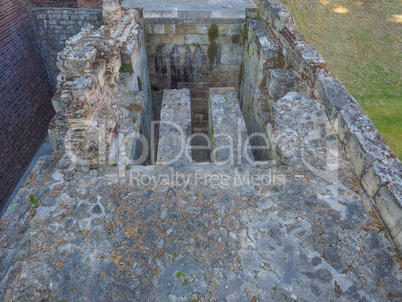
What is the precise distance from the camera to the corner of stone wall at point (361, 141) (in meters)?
2.84

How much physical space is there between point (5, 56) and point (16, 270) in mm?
6427

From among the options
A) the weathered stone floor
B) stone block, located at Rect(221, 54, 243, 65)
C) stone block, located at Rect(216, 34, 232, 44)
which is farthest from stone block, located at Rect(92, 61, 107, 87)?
stone block, located at Rect(221, 54, 243, 65)

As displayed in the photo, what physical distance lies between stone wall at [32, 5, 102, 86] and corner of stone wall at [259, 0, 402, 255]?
6.63m

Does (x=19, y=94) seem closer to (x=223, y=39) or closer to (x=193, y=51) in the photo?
(x=193, y=51)

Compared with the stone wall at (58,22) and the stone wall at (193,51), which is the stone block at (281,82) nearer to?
the stone wall at (193,51)

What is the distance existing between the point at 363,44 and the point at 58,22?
1240cm

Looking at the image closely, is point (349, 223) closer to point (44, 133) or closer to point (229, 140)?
point (229, 140)

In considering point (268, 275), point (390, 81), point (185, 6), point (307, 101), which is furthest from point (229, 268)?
point (390, 81)

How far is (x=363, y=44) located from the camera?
12.1m

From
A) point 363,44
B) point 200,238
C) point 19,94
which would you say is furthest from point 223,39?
point 363,44

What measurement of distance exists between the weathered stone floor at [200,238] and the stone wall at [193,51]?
4.74 m

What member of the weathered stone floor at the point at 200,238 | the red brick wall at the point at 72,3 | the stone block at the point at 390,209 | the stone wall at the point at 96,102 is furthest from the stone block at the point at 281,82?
the red brick wall at the point at 72,3

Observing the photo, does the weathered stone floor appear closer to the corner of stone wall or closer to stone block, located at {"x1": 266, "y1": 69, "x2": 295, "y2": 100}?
the corner of stone wall

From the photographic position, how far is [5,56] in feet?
22.7
